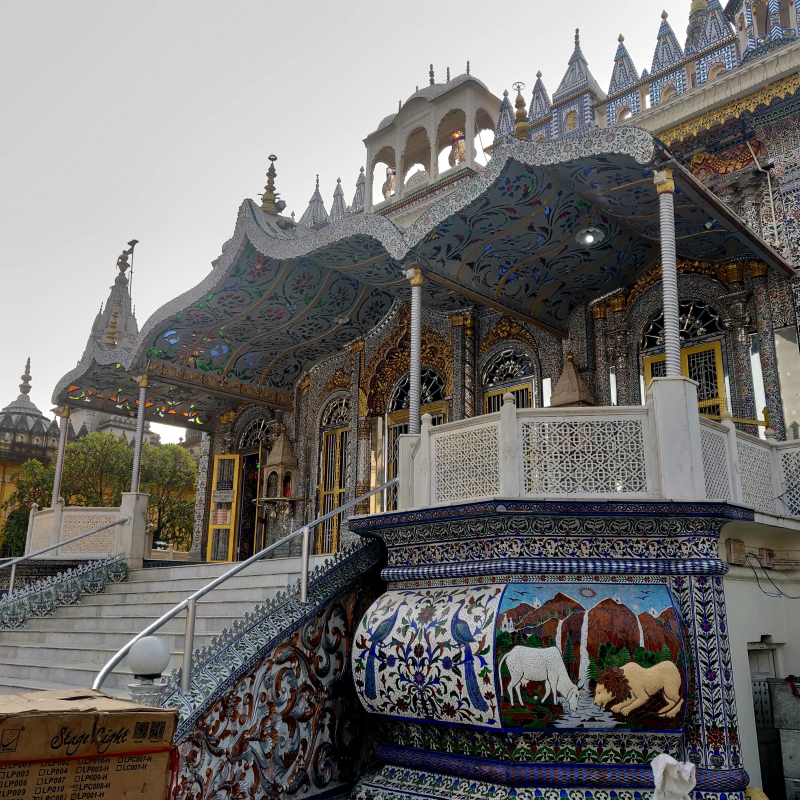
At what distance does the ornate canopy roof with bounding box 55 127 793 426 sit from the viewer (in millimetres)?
7762

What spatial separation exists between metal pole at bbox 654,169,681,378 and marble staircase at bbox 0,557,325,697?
4292 millimetres

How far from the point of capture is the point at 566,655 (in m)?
5.96

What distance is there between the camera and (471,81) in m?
12.9

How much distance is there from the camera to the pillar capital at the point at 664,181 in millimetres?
7008

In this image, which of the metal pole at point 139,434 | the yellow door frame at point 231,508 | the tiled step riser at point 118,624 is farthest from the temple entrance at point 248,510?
the tiled step riser at point 118,624

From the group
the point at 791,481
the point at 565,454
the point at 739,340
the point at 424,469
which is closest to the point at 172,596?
the point at 424,469

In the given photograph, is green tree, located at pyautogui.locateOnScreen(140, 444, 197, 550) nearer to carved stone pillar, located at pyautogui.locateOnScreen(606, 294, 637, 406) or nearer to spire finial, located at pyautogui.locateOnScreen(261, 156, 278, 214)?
spire finial, located at pyautogui.locateOnScreen(261, 156, 278, 214)

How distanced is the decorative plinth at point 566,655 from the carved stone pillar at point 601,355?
3703mm

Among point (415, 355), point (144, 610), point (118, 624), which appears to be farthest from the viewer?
point (144, 610)

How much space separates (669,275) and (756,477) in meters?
1.97

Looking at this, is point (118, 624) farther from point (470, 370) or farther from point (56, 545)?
point (470, 370)

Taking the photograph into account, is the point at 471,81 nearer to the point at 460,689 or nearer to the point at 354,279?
the point at 354,279

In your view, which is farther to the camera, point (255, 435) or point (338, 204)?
point (338, 204)

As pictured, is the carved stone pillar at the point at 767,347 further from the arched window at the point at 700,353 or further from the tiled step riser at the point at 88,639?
the tiled step riser at the point at 88,639
